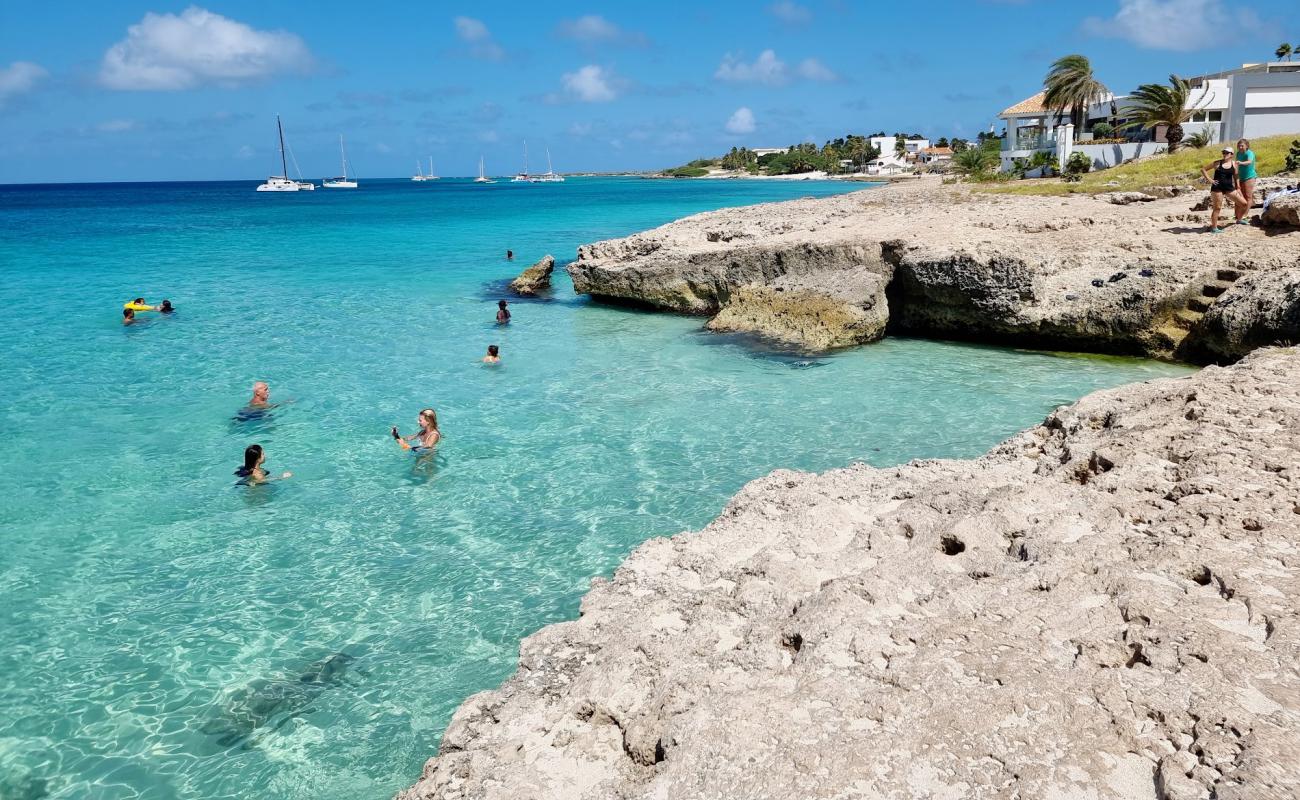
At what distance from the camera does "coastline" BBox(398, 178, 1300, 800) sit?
3295 millimetres

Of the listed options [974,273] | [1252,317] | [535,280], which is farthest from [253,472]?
[535,280]

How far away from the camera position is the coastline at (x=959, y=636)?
3.29 metres

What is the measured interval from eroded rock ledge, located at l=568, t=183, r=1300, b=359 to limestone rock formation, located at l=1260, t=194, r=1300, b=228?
381mm

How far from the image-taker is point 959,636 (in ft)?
13.6

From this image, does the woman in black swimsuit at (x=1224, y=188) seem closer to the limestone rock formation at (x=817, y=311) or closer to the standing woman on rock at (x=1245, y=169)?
the standing woman on rock at (x=1245, y=169)

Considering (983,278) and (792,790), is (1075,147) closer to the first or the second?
(983,278)

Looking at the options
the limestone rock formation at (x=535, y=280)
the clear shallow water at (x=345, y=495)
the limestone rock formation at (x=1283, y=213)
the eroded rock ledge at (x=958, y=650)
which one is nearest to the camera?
the eroded rock ledge at (x=958, y=650)

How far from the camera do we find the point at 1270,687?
11.0 ft

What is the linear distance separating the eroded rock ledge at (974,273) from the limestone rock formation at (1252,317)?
139mm

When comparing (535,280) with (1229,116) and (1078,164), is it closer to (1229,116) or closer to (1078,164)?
(1078,164)

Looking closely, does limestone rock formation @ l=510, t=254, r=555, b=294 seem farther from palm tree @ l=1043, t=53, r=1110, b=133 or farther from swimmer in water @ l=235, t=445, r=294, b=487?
palm tree @ l=1043, t=53, r=1110, b=133

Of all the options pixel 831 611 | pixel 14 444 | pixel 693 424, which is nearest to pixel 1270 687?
pixel 831 611

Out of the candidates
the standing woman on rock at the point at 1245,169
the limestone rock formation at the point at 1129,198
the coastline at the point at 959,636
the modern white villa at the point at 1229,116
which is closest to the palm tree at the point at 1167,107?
the modern white villa at the point at 1229,116

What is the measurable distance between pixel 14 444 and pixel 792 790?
13.2 meters
